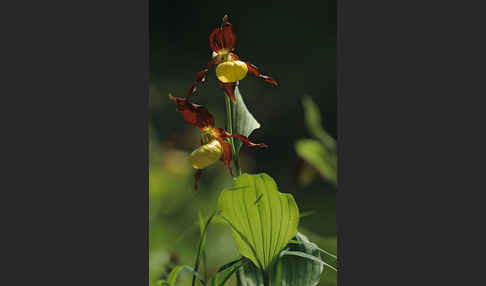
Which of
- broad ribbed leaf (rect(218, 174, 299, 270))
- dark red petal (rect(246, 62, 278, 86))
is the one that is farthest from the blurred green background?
broad ribbed leaf (rect(218, 174, 299, 270))

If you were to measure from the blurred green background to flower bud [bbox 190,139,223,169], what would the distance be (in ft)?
0.28

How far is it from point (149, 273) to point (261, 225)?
71 centimetres

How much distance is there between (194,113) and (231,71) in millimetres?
300

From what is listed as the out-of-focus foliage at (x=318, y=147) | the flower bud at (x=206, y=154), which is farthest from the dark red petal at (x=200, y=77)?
the out-of-focus foliage at (x=318, y=147)

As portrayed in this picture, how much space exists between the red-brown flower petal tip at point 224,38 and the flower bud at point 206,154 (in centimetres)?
51

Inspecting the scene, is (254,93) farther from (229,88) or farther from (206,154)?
(206,154)

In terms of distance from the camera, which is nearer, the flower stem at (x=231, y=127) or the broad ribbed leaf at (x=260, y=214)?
the broad ribbed leaf at (x=260, y=214)

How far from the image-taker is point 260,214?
3.16 meters

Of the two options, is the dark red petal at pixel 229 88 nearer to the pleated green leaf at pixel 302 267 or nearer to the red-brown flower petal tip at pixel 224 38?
the red-brown flower petal tip at pixel 224 38

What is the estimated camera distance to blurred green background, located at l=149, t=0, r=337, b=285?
3.29 metres

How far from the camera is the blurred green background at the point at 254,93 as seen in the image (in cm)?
329

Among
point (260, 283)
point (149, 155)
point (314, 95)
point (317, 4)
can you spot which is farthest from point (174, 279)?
point (317, 4)

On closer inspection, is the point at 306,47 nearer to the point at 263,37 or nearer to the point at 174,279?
the point at 263,37

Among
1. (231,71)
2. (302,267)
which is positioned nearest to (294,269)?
(302,267)
